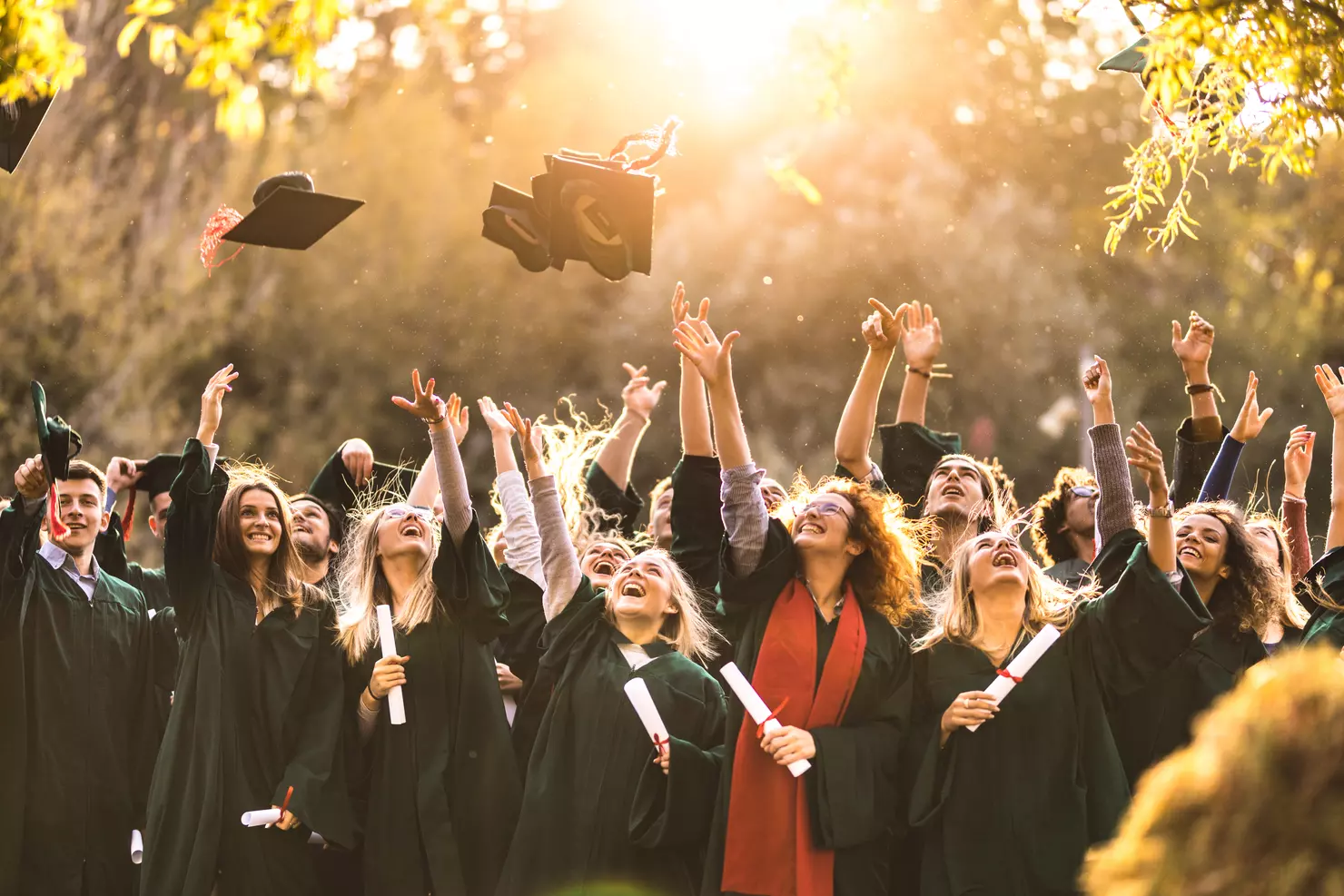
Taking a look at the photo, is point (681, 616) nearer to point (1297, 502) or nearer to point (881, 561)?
point (881, 561)

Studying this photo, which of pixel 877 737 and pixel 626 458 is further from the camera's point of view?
pixel 626 458

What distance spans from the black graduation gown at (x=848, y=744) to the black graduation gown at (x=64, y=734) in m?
2.39

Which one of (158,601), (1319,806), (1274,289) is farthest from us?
(1274,289)

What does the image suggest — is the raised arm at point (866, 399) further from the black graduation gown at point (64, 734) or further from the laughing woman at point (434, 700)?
the black graduation gown at point (64, 734)

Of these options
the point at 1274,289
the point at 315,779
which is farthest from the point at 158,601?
the point at 1274,289

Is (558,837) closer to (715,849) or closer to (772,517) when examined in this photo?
(715,849)

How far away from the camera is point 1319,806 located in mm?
1588

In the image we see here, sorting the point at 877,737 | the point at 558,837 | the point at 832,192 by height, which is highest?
the point at 832,192

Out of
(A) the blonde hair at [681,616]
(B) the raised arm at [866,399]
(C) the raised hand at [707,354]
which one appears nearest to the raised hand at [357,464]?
(A) the blonde hair at [681,616]

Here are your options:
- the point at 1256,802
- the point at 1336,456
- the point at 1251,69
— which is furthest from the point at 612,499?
the point at 1256,802

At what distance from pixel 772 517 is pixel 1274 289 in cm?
1501

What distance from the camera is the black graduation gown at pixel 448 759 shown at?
4789mm

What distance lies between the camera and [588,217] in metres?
5.73

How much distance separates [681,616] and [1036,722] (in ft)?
4.08
